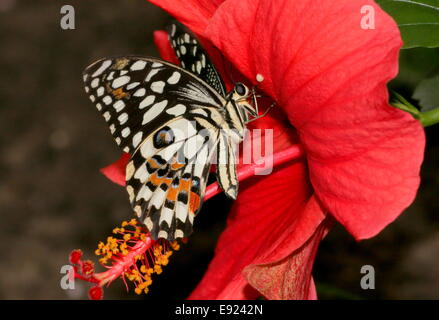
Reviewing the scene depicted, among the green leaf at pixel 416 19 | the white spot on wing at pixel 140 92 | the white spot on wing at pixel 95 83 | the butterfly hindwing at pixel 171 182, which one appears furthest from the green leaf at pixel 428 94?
the white spot on wing at pixel 95 83

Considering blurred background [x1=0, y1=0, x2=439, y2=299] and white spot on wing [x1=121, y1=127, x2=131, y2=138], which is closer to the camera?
white spot on wing [x1=121, y1=127, x2=131, y2=138]

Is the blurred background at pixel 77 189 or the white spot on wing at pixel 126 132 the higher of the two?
the white spot on wing at pixel 126 132

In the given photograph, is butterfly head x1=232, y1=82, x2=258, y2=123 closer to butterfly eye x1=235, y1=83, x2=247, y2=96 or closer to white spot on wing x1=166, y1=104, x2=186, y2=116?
butterfly eye x1=235, y1=83, x2=247, y2=96

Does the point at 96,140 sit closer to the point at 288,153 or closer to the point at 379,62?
the point at 288,153

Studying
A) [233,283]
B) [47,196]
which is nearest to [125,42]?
[47,196]

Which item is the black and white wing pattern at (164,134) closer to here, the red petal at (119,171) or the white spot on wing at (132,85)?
the white spot on wing at (132,85)

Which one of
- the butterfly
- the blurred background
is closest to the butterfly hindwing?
the butterfly
